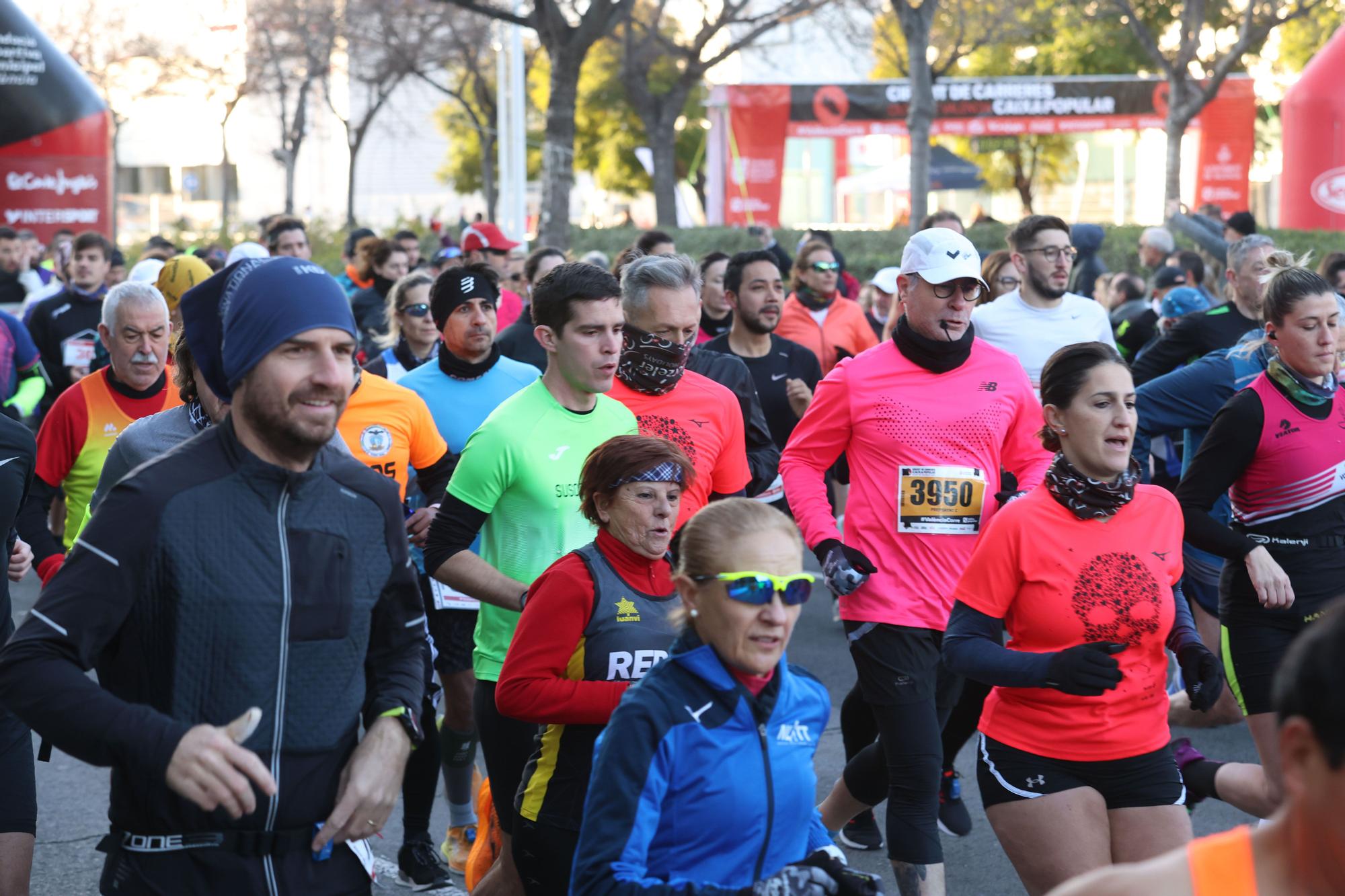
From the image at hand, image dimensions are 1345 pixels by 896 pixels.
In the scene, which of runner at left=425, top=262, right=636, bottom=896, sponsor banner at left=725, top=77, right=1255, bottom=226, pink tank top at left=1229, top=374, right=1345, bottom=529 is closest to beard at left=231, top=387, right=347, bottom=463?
runner at left=425, top=262, right=636, bottom=896

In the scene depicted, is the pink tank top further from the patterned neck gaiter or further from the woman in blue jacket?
the woman in blue jacket

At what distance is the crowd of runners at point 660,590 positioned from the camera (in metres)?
2.75

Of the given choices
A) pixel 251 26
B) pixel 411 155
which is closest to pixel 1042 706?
pixel 251 26

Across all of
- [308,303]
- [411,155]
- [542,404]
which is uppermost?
[411,155]

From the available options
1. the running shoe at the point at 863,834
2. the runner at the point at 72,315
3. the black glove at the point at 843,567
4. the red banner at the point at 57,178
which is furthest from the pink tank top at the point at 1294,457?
the red banner at the point at 57,178

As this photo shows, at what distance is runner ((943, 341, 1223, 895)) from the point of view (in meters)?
4.05

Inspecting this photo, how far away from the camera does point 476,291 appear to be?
6.68 meters

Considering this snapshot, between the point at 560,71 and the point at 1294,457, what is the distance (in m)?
16.7

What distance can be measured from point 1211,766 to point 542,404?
2.12 meters

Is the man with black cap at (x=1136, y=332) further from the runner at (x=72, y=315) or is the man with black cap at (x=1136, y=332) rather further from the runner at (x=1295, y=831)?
the runner at (x=1295, y=831)

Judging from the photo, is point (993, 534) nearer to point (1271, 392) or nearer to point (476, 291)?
point (1271, 392)

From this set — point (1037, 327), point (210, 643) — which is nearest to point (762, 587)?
point (210, 643)

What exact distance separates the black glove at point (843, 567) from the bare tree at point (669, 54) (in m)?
27.4

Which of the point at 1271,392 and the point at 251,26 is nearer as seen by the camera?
the point at 1271,392
